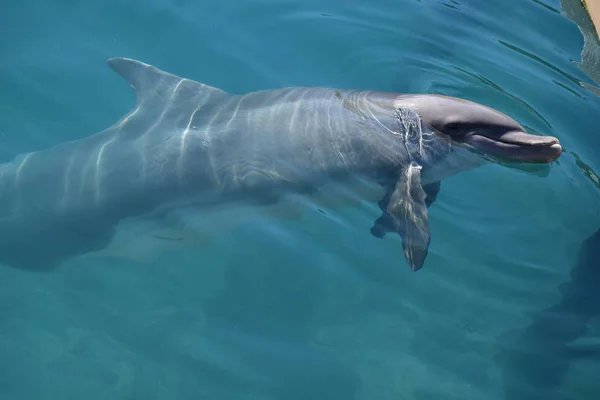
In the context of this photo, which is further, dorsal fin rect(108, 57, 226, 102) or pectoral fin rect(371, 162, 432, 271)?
dorsal fin rect(108, 57, 226, 102)

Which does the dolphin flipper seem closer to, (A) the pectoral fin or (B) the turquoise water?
(A) the pectoral fin

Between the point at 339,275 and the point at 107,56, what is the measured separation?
434cm

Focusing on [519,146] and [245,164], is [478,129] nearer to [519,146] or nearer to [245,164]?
[519,146]

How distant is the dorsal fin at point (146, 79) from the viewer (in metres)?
7.17

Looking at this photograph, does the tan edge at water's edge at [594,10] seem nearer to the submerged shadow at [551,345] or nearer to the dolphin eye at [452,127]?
the submerged shadow at [551,345]

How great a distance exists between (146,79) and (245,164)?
1700mm

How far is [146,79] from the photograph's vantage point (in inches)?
286

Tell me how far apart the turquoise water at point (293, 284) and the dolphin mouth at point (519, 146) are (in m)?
1.06

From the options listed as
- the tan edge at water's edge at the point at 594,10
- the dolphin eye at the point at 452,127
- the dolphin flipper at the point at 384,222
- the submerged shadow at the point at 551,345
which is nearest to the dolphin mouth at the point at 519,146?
the dolphin eye at the point at 452,127

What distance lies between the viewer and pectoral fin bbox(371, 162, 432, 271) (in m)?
6.22

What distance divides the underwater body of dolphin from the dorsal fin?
38 cm

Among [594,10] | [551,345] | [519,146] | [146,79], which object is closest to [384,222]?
[519,146]

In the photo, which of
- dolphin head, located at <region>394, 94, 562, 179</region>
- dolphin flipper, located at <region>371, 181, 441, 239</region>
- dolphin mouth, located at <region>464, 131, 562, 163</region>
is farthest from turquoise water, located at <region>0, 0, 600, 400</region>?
dolphin mouth, located at <region>464, 131, 562, 163</region>

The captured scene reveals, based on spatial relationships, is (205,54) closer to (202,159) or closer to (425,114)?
(202,159)
